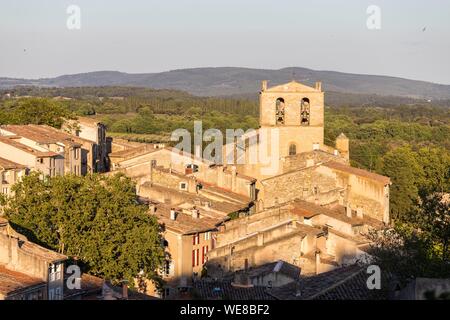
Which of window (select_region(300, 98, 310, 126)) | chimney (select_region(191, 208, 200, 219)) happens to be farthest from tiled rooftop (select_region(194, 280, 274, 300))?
window (select_region(300, 98, 310, 126))

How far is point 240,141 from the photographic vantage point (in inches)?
2069

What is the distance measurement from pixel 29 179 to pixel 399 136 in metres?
96.3

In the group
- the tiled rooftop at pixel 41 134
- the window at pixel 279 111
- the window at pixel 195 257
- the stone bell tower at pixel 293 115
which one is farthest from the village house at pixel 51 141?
the window at pixel 279 111

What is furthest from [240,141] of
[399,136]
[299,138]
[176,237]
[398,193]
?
[399,136]

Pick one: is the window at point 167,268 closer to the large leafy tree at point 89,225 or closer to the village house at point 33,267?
the large leafy tree at point 89,225

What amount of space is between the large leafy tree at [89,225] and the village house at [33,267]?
372cm

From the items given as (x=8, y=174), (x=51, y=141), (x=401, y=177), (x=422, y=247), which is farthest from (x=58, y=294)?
(x=401, y=177)

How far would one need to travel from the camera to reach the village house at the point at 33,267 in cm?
2339

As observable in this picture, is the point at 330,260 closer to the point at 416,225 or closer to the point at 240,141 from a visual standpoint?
the point at 416,225

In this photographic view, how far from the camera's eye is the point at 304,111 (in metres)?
51.5

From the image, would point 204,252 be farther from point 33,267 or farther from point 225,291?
point 33,267

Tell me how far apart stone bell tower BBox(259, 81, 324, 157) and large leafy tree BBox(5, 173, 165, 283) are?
67.8 ft

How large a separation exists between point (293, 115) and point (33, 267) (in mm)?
28395

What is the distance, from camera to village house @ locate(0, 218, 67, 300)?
76.7 feet
